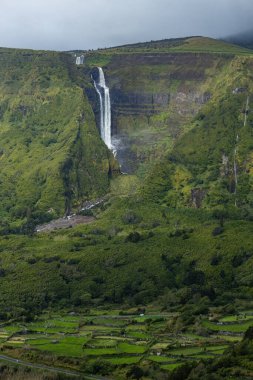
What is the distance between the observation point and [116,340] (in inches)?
3967

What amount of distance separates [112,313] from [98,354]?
29835 millimetres

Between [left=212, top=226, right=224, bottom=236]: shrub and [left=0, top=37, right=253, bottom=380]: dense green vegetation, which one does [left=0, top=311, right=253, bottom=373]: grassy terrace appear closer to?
[left=0, top=37, right=253, bottom=380]: dense green vegetation

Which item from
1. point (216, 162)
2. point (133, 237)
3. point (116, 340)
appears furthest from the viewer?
point (216, 162)

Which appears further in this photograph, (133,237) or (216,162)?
(216,162)

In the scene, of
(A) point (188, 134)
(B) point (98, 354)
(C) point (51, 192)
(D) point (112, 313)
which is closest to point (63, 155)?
(C) point (51, 192)

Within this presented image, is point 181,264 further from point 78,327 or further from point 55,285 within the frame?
point 78,327

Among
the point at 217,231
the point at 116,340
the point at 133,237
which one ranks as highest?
the point at 217,231

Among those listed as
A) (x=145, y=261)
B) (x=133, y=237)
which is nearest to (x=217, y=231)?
(x=145, y=261)

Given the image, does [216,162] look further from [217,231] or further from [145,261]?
[145,261]

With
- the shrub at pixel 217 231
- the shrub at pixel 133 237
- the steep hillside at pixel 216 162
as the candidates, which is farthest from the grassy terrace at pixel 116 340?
the steep hillside at pixel 216 162

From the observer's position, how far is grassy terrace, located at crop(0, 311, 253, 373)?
9038 centimetres

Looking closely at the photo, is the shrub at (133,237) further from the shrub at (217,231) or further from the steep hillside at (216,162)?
the steep hillside at (216,162)

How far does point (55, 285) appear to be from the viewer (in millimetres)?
137000

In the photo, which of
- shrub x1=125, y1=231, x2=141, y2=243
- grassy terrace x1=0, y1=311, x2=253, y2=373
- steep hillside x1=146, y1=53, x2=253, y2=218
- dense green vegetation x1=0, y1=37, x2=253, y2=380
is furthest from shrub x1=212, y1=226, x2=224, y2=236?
grassy terrace x1=0, y1=311, x2=253, y2=373
